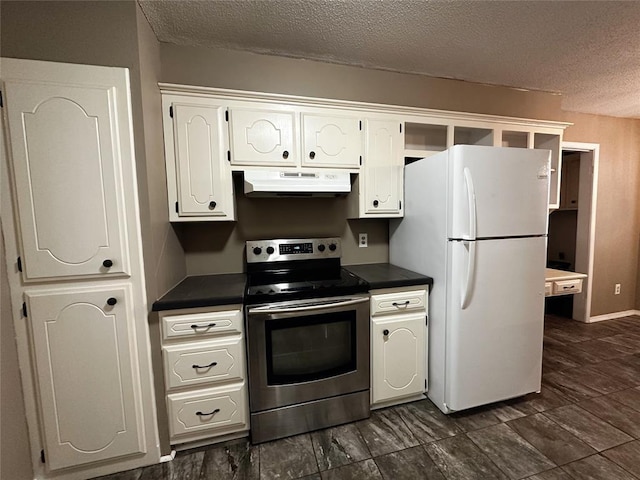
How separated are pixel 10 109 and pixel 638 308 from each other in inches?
246

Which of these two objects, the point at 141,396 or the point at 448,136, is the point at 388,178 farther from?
Result: the point at 141,396

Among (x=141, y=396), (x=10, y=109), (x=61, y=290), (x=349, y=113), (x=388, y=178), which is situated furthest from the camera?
(x=388, y=178)

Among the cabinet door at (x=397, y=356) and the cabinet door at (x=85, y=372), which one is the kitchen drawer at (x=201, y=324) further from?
the cabinet door at (x=397, y=356)

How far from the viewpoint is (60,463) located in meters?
1.38

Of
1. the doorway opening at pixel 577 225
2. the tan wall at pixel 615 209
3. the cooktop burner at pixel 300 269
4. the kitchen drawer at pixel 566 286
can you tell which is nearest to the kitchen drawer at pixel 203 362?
A: the cooktop burner at pixel 300 269

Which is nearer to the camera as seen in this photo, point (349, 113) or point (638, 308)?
point (349, 113)

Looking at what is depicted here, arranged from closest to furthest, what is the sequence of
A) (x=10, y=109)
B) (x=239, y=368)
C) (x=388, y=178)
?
(x=10, y=109) < (x=239, y=368) < (x=388, y=178)

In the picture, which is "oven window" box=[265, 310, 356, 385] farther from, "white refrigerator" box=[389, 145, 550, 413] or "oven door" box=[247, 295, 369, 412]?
"white refrigerator" box=[389, 145, 550, 413]

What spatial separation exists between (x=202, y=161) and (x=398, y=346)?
1.82 metres

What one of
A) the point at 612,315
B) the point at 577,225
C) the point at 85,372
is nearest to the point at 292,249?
the point at 85,372

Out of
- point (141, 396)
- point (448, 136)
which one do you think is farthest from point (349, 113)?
point (141, 396)

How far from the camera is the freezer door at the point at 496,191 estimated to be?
160 centimetres

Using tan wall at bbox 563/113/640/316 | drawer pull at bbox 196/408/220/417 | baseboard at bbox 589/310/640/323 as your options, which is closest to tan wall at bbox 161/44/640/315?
tan wall at bbox 563/113/640/316

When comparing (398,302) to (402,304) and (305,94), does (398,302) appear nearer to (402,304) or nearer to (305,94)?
(402,304)
